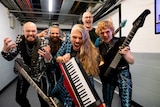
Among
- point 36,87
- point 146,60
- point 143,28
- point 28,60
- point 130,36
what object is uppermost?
point 143,28

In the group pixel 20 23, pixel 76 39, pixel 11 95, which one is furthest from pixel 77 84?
pixel 20 23

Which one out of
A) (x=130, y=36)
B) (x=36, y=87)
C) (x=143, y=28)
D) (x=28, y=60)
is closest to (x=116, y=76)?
(x=130, y=36)

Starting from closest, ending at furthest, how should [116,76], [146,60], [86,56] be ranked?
1. [86,56]
2. [116,76]
3. [146,60]

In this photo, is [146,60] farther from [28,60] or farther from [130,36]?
[28,60]

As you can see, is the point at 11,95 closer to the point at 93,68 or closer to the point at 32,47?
the point at 32,47

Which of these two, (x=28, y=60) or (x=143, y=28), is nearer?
(x=28, y=60)

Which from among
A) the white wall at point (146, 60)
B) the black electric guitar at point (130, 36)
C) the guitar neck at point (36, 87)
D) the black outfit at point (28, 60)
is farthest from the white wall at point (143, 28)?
the guitar neck at point (36, 87)

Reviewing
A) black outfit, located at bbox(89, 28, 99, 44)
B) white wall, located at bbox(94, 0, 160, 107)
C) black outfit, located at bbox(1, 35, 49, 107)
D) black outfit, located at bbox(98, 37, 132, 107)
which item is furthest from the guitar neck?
white wall, located at bbox(94, 0, 160, 107)

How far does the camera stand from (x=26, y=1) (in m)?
5.07

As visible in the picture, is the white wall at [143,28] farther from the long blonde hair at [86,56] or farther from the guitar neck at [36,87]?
the guitar neck at [36,87]

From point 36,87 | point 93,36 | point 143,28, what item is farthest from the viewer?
point 143,28

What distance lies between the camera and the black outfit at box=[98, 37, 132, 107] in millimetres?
2107

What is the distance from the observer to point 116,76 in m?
2.23

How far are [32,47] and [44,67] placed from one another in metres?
0.36
